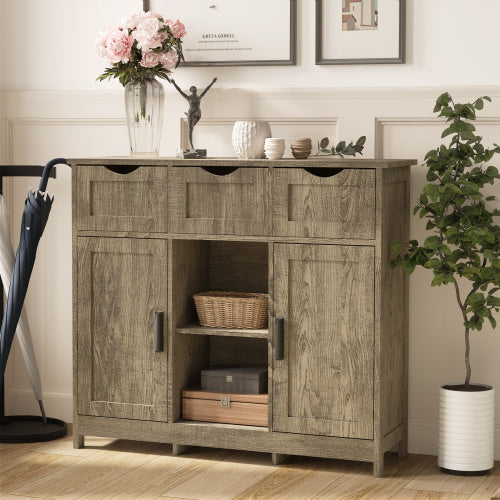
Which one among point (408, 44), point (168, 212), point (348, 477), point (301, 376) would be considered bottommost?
point (348, 477)

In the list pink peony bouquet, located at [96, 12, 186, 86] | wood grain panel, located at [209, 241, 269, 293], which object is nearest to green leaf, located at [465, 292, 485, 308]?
wood grain panel, located at [209, 241, 269, 293]

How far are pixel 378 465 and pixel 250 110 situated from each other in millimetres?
1420

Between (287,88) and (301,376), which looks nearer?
(301,376)

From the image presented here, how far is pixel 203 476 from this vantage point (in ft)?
11.1

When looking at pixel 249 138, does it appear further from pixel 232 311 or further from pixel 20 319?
pixel 20 319

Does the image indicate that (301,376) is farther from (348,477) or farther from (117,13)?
(117,13)

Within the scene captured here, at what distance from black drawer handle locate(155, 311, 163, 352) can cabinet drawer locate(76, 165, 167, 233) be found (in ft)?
0.99

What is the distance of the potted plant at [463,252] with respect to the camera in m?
3.31

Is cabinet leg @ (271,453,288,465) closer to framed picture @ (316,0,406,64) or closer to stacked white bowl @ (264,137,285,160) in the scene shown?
stacked white bowl @ (264,137,285,160)

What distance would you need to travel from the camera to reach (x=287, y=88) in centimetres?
376

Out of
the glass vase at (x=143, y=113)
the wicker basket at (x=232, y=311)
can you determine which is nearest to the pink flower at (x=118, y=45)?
the glass vase at (x=143, y=113)

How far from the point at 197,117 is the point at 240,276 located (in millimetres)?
633

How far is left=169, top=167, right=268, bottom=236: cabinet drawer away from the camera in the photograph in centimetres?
340

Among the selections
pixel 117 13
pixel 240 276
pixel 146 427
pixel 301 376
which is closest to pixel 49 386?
pixel 146 427
